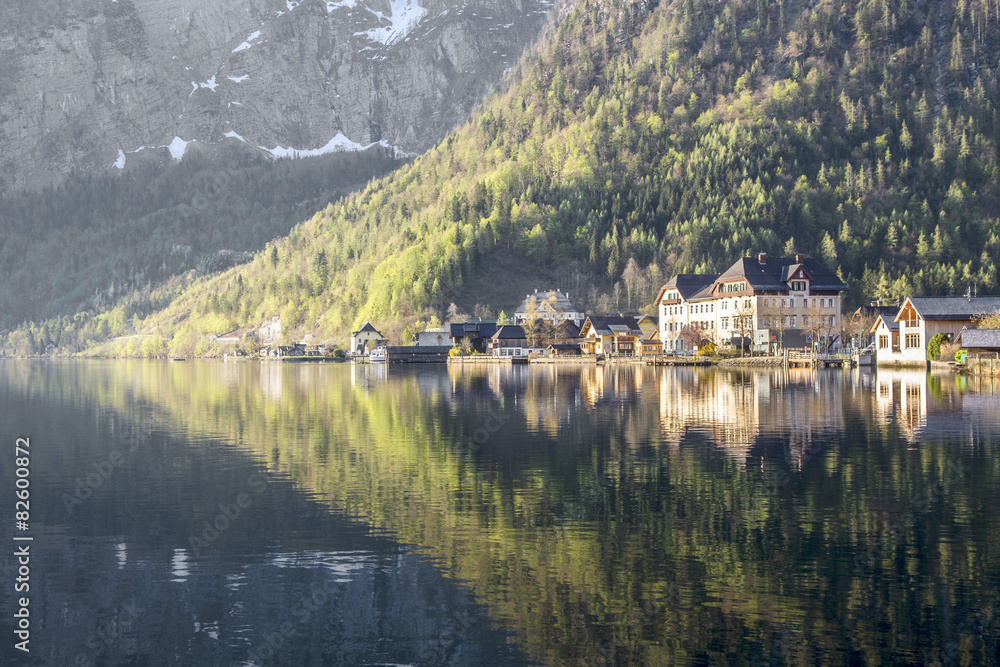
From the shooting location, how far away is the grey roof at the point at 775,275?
143500 millimetres

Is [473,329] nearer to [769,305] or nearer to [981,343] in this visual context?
[769,305]

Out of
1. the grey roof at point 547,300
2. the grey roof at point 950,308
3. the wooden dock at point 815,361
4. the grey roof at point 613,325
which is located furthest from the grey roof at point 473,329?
the grey roof at point 950,308

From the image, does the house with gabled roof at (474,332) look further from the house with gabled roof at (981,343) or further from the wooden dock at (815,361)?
the house with gabled roof at (981,343)

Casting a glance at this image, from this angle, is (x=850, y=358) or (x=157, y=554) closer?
(x=157, y=554)

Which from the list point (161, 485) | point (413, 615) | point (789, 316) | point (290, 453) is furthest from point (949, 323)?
point (413, 615)

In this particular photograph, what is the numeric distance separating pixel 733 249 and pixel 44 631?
603 ft

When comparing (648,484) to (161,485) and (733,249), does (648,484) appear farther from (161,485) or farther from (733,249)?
(733,249)

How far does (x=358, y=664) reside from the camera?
1773 centimetres

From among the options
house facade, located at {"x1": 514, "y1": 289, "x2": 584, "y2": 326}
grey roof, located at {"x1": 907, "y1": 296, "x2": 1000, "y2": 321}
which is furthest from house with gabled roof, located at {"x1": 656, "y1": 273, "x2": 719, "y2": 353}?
grey roof, located at {"x1": 907, "y1": 296, "x2": 1000, "y2": 321}
